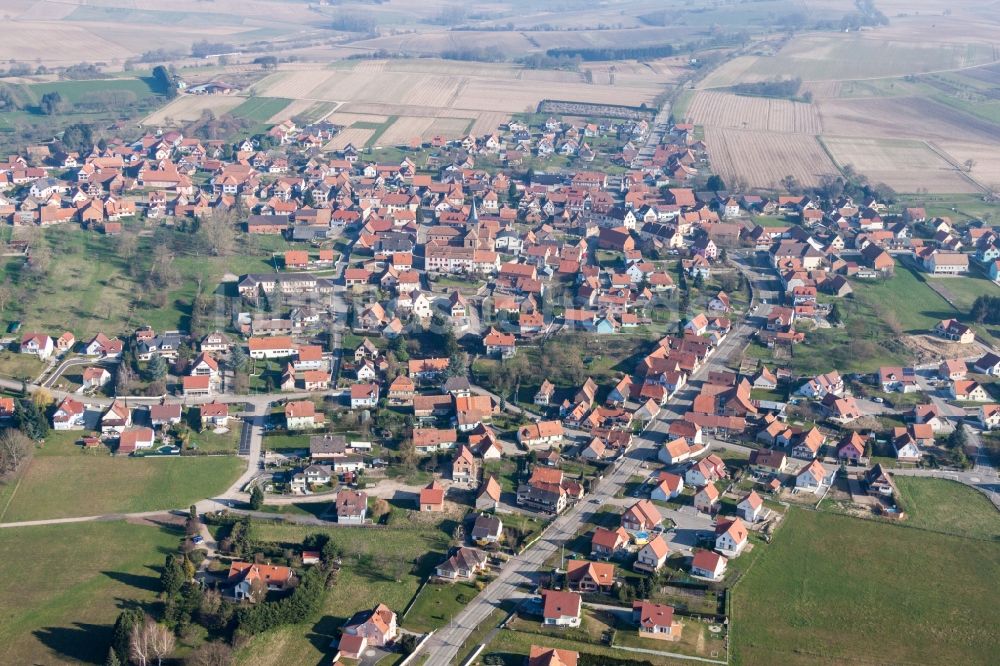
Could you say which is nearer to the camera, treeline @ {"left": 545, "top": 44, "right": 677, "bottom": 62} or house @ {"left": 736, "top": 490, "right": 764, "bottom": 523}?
house @ {"left": 736, "top": 490, "right": 764, "bottom": 523}

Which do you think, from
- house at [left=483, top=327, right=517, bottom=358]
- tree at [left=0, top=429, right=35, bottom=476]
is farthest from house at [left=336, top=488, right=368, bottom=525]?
house at [left=483, top=327, right=517, bottom=358]

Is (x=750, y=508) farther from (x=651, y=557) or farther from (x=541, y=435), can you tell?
(x=541, y=435)

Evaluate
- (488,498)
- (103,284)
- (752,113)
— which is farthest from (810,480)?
(752,113)

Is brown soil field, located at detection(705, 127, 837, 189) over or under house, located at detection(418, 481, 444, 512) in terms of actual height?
over

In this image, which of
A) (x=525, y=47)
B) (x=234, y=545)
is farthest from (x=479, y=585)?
(x=525, y=47)

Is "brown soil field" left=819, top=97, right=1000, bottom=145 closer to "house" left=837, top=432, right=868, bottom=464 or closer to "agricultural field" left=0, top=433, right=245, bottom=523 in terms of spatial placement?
"house" left=837, top=432, right=868, bottom=464

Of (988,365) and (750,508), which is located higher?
(988,365)
